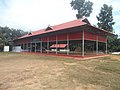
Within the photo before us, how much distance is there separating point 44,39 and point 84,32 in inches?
365

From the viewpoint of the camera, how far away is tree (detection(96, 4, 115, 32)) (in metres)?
36.6

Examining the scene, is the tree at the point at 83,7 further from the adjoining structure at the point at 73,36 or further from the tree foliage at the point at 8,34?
the tree foliage at the point at 8,34

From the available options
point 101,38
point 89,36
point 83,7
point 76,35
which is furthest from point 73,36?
point 83,7

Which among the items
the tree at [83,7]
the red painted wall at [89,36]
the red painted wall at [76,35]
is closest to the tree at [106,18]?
the tree at [83,7]

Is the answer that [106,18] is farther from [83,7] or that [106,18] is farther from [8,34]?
[8,34]

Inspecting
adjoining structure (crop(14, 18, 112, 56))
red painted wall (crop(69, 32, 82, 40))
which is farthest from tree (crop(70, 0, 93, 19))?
red painted wall (crop(69, 32, 82, 40))

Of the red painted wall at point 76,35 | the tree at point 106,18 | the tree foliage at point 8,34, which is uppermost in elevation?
the tree at point 106,18

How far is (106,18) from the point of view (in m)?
37.0

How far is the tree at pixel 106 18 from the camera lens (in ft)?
120

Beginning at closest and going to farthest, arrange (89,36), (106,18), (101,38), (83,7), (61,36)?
(89,36) → (61,36) → (101,38) → (106,18) → (83,7)

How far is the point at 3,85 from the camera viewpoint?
570cm

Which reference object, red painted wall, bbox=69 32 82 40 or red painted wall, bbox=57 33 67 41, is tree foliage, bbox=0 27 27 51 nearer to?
red painted wall, bbox=57 33 67 41

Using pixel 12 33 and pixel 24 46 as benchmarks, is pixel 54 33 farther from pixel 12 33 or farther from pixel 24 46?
pixel 12 33

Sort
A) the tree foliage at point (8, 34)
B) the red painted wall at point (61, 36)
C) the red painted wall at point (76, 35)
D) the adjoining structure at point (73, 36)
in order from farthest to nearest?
the tree foliage at point (8, 34) → the red painted wall at point (61, 36) → the red painted wall at point (76, 35) → the adjoining structure at point (73, 36)
